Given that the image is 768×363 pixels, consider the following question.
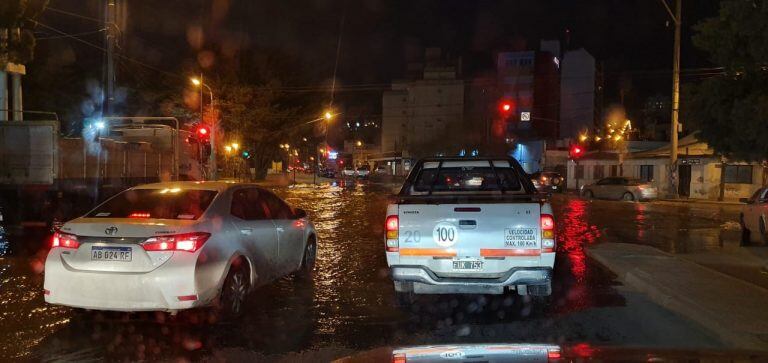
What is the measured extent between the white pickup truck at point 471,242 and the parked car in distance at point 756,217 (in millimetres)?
9227

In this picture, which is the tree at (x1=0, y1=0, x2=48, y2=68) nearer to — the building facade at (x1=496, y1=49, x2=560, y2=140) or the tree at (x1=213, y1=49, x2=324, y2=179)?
the tree at (x1=213, y1=49, x2=324, y2=179)

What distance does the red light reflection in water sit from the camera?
1127cm

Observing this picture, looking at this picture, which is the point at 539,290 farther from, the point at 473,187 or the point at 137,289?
the point at 137,289

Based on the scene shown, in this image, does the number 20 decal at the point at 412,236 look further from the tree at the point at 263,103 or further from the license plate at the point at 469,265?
the tree at the point at 263,103

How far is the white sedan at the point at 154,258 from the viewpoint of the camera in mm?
6355

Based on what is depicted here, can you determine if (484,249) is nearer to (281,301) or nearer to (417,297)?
(417,297)

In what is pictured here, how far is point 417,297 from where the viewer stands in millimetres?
8469

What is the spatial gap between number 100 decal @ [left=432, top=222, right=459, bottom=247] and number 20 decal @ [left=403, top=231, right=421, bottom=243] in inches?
6.8

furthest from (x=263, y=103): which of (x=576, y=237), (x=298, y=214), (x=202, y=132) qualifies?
(x=298, y=214)

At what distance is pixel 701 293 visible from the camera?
8.22m

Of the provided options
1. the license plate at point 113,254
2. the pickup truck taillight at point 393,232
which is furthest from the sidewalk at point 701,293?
the license plate at point 113,254

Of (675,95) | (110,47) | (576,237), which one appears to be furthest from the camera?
(675,95)

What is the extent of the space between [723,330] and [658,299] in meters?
1.73

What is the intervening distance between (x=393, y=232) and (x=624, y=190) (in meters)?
29.1
